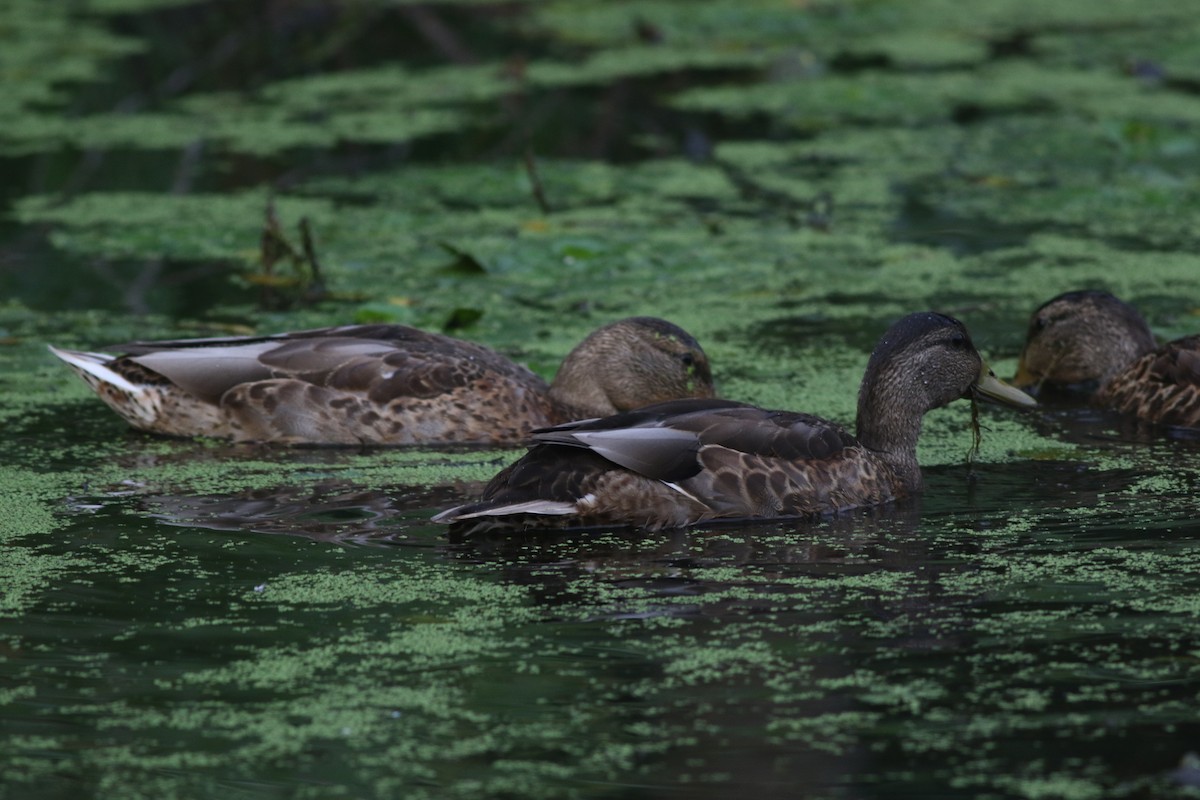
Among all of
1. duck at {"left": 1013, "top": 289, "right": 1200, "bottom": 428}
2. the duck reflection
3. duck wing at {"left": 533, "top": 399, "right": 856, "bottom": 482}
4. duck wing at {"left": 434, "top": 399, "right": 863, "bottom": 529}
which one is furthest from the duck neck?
duck at {"left": 1013, "top": 289, "right": 1200, "bottom": 428}

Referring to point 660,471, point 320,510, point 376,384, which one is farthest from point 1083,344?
point 320,510

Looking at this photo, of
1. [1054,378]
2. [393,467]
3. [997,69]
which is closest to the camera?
[393,467]

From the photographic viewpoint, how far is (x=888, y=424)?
6520 millimetres

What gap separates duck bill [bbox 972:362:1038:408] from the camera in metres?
6.79

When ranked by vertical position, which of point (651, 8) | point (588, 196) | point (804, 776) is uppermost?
point (651, 8)

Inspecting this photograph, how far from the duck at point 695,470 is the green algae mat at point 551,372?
0.34ft

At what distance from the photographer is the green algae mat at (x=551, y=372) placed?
429 centimetres

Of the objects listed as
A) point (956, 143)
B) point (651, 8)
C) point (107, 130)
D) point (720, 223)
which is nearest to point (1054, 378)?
point (720, 223)

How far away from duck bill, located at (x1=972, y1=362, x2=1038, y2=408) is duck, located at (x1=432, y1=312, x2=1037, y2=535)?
42 cm

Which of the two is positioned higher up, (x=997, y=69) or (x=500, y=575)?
(x=997, y=69)

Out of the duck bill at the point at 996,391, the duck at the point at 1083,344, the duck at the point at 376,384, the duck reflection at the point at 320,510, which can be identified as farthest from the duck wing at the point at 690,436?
the duck at the point at 1083,344

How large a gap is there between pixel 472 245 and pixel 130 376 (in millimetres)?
2862

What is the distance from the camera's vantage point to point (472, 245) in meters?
10.0

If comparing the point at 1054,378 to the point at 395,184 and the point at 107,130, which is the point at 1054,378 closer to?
the point at 395,184
